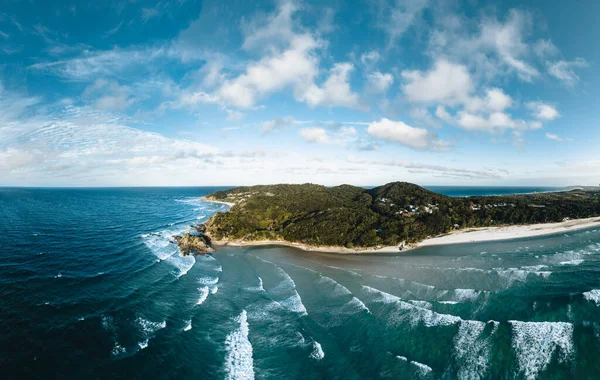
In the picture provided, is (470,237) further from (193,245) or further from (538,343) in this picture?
(193,245)

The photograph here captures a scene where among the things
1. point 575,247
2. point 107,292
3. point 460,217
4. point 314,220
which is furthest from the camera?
point 460,217

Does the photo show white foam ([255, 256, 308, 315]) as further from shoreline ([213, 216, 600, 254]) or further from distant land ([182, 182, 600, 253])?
distant land ([182, 182, 600, 253])

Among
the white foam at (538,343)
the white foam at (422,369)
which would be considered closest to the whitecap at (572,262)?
the white foam at (538,343)

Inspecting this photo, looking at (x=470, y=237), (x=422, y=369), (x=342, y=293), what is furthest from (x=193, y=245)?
(x=470, y=237)

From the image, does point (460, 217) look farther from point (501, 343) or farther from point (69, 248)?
point (69, 248)

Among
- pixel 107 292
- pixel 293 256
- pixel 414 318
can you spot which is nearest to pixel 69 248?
pixel 107 292

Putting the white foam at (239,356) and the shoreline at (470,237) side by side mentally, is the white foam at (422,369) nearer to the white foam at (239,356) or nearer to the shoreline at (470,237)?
the white foam at (239,356)

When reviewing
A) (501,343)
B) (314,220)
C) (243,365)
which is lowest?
(243,365)
